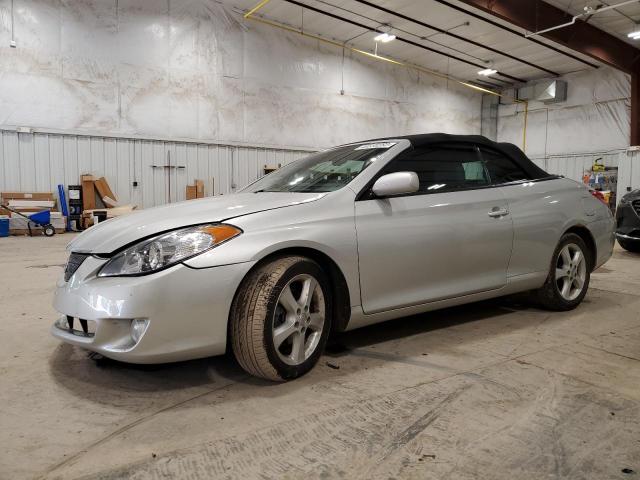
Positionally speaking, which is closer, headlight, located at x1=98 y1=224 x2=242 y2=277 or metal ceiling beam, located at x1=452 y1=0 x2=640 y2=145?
headlight, located at x1=98 y1=224 x2=242 y2=277

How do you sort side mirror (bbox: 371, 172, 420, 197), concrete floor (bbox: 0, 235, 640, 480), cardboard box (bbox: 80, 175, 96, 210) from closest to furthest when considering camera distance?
1. concrete floor (bbox: 0, 235, 640, 480)
2. side mirror (bbox: 371, 172, 420, 197)
3. cardboard box (bbox: 80, 175, 96, 210)

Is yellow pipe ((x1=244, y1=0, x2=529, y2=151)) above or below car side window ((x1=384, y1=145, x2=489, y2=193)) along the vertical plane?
above

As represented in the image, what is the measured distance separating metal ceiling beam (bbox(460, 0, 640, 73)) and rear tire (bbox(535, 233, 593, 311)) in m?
8.31

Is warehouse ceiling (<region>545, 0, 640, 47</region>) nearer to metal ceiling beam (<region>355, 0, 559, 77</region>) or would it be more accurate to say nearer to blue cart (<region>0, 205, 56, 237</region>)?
metal ceiling beam (<region>355, 0, 559, 77</region>)

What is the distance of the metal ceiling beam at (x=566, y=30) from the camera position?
35.8ft

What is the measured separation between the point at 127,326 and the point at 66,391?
52cm

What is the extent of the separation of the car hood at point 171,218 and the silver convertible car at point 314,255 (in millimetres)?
10

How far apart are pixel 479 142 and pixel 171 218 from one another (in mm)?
2163

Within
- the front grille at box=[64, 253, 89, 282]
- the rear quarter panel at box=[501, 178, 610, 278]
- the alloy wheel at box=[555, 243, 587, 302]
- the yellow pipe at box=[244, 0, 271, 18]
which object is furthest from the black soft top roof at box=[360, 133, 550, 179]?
the yellow pipe at box=[244, 0, 271, 18]

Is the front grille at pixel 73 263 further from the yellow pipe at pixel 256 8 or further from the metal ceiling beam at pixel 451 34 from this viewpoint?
the metal ceiling beam at pixel 451 34

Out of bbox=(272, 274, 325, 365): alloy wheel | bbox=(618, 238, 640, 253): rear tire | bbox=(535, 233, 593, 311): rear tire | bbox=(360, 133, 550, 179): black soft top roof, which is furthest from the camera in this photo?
bbox=(618, 238, 640, 253): rear tire

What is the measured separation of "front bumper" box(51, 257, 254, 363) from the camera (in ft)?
6.51

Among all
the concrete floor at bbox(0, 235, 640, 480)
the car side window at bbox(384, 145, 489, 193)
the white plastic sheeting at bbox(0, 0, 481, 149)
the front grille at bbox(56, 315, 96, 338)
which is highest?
the white plastic sheeting at bbox(0, 0, 481, 149)

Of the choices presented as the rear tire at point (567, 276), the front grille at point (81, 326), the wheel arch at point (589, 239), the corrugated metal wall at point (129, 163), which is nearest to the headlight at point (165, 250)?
the front grille at point (81, 326)
